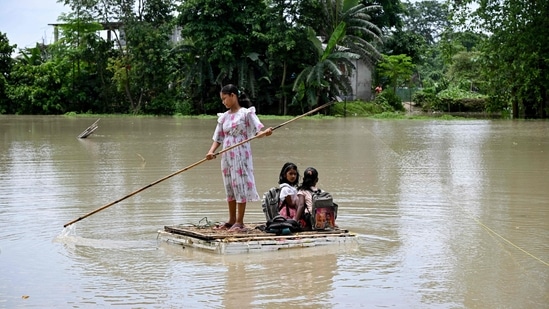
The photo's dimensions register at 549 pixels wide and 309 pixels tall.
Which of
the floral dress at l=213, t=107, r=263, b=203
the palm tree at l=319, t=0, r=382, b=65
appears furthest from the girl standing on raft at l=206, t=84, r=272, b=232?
the palm tree at l=319, t=0, r=382, b=65

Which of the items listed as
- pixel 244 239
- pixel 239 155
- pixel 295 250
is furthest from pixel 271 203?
pixel 244 239

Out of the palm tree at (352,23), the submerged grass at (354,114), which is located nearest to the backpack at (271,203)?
the submerged grass at (354,114)

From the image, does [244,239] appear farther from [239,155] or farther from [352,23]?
[352,23]

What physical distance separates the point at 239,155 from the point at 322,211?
93 cm

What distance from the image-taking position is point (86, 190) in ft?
37.0

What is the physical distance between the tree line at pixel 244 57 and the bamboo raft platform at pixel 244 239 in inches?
1007

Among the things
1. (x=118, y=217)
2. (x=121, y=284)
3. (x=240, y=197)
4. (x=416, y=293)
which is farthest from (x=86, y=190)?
(x=416, y=293)

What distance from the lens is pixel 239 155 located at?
7512 millimetres

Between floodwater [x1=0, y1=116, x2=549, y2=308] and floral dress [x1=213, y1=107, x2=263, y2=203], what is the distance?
77 cm

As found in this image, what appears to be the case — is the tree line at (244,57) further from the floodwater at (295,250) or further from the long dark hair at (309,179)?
the long dark hair at (309,179)

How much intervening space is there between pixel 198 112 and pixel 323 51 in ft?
24.1

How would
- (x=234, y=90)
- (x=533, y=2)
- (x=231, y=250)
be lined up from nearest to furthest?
(x=231, y=250) < (x=234, y=90) < (x=533, y=2)

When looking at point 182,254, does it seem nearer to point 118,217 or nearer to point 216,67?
point 118,217

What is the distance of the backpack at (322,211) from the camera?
7473mm
